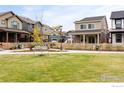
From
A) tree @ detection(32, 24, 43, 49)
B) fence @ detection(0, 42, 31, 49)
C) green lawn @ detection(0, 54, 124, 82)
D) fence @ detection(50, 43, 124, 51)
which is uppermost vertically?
tree @ detection(32, 24, 43, 49)

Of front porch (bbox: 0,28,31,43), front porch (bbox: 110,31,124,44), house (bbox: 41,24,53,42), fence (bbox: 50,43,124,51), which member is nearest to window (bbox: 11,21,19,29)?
front porch (bbox: 0,28,31,43)

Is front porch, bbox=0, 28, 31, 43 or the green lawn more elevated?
front porch, bbox=0, 28, 31, 43

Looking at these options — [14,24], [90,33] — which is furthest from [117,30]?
[14,24]

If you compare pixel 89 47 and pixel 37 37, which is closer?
pixel 37 37

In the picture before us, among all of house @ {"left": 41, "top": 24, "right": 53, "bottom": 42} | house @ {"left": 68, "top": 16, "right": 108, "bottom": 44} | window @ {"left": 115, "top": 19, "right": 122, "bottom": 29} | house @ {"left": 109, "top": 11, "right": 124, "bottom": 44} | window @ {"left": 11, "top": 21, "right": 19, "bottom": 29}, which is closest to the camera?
house @ {"left": 41, "top": 24, "right": 53, "bottom": 42}

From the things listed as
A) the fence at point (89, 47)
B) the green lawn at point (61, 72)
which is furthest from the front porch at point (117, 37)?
the green lawn at point (61, 72)

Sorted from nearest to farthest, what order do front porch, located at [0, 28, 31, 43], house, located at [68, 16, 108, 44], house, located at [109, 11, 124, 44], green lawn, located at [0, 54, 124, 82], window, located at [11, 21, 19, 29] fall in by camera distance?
green lawn, located at [0, 54, 124, 82] < front porch, located at [0, 28, 31, 43] < house, located at [68, 16, 108, 44] < window, located at [11, 21, 19, 29] < house, located at [109, 11, 124, 44]

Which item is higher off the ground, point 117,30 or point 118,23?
point 118,23

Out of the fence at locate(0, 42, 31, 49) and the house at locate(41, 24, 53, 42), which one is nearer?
the house at locate(41, 24, 53, 42)

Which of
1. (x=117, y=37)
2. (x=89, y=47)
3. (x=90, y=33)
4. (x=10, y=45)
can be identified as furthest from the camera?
(x=90, y=33)

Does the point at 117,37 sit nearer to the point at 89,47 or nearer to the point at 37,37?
the point at 89,47

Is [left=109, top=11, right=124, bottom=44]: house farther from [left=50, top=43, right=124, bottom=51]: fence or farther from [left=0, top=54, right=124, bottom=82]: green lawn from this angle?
[left=0, top=54, right=124, bottom=82]: green lawn
